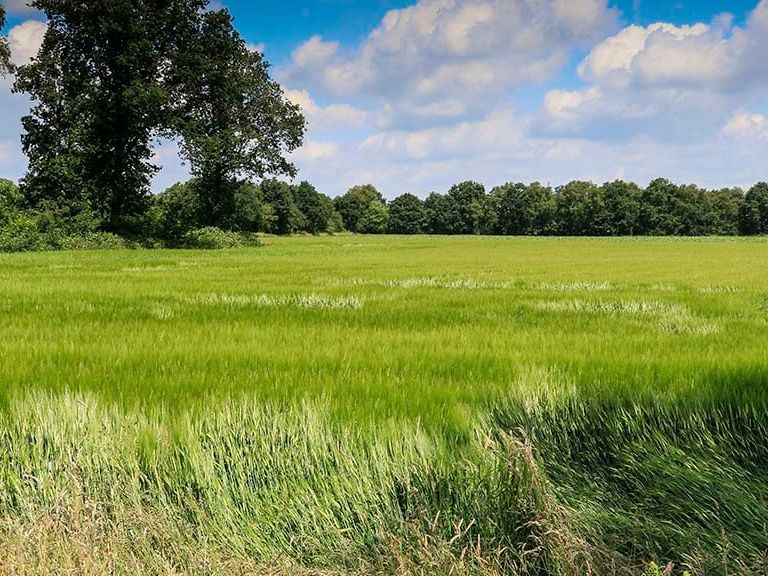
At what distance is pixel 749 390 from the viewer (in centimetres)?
353

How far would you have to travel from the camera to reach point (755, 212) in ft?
449

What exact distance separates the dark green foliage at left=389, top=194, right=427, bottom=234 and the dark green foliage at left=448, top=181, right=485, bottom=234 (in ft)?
31.6

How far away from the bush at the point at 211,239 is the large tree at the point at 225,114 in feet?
11.7

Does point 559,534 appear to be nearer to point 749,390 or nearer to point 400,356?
point 749,390

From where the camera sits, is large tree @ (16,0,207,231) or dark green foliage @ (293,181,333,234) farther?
dark green foliage @ (293,181,333,234)

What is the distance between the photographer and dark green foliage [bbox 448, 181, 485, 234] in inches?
6053

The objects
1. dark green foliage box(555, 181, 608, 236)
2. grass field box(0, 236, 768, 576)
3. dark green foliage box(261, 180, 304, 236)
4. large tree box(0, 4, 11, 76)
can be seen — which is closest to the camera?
grass field box(0, 236, 768, 576)

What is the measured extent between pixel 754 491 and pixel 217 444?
2446 millimetres

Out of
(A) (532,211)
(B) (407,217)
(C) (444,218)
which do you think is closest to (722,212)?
(A) (532,211)

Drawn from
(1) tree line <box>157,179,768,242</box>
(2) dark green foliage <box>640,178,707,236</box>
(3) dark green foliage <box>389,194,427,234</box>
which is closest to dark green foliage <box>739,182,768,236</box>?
(1) tree line <box>157,179,768,242</box>

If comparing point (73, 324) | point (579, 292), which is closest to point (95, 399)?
point (73, 324)

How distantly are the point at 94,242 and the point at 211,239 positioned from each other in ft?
25.1

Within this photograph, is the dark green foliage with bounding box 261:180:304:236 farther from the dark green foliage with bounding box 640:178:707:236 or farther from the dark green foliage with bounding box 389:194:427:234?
the dark green foliage with bounding box 640:178:707:236

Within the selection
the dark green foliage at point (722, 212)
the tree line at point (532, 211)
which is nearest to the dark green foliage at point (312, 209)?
the tree line at point (532, 211)
